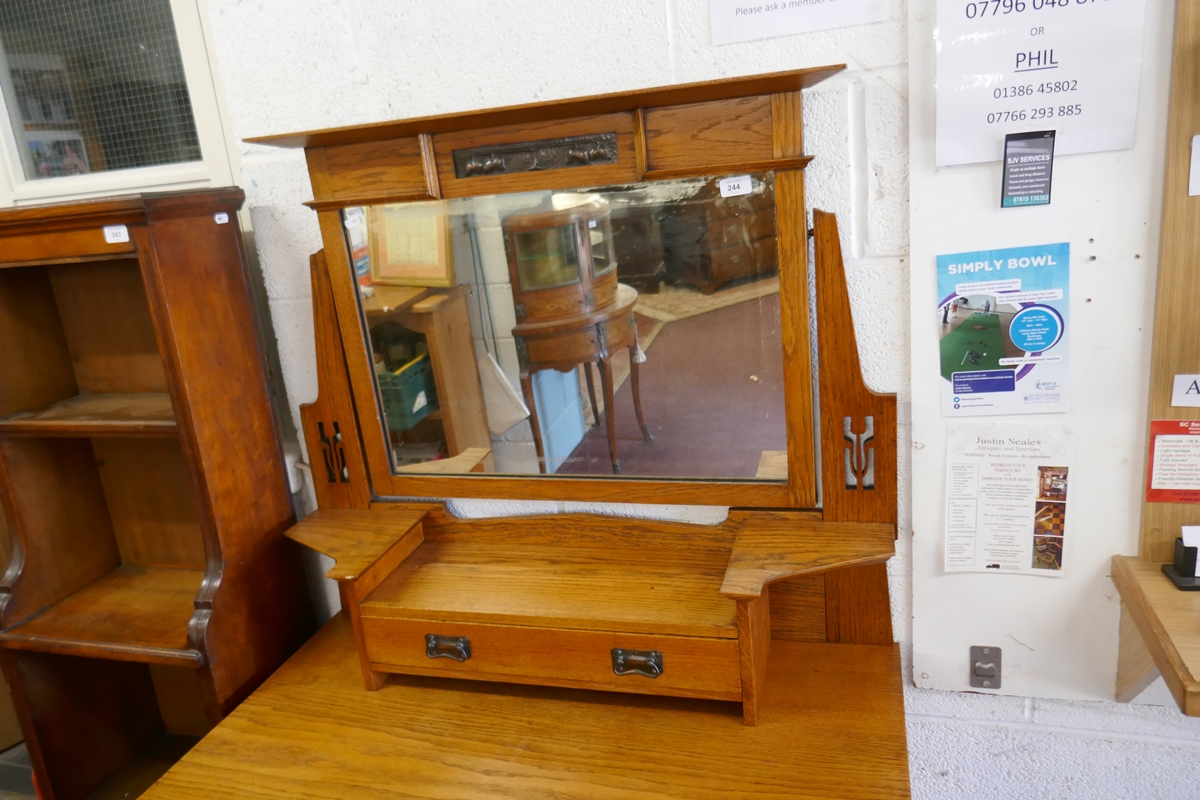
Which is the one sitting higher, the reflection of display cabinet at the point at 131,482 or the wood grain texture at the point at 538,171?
the wood grain texture at the point at 538,171

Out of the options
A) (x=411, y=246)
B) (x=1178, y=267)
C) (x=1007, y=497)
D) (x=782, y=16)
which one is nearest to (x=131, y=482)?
(x=411, y=246)

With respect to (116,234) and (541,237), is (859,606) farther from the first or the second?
(116,234)

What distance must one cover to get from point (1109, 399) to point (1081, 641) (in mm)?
410

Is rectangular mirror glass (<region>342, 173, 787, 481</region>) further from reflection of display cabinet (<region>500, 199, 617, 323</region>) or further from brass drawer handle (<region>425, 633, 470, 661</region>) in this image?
brass drawer handle (<region>425, 633, 470, 661</region>)

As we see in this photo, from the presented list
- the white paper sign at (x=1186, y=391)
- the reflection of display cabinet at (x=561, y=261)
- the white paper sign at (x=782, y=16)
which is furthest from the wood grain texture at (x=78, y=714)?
the white paper sign at (x=1186, y=391)

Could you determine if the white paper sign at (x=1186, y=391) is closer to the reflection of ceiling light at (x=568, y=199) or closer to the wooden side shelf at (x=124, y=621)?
the reflection of ceiling light at (x=568, y=199)

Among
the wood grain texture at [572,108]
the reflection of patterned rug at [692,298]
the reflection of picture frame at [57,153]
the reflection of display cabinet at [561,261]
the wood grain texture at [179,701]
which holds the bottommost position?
the wood grain texture at [179,701]

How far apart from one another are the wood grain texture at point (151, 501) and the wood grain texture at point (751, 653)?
47.9 inches

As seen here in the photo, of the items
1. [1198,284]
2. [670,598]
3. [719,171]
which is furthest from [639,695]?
[1198,284]

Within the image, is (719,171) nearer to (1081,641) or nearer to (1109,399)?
(1109,399)

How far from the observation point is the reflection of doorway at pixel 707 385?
1.32 m

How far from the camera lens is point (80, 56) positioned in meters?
1.70

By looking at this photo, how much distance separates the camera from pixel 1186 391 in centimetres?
121

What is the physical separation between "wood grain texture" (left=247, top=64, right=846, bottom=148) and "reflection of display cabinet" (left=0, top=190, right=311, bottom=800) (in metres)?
0.29
